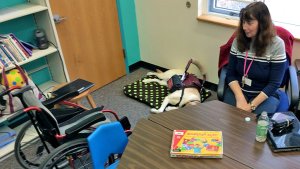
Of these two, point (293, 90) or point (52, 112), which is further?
point (52, 112)

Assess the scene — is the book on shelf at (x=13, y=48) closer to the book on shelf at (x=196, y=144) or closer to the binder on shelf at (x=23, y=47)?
the binder on shelf at (x=23, y=47)

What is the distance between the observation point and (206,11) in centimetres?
304

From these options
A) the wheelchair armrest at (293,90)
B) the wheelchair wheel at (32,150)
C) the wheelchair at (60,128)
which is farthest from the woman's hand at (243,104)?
the wheelchair wheel at (32,150)

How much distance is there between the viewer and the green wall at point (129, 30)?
3451 millimetres

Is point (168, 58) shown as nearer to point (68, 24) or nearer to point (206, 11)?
point (206, 11)

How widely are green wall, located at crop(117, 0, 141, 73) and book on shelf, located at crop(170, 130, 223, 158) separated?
2.15 metres

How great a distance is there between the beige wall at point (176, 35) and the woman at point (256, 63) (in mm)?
733

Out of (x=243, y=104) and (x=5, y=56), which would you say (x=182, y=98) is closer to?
(x=243, y=104)

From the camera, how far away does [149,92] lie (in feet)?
10.7

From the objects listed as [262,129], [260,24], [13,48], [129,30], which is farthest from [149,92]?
[262,129]

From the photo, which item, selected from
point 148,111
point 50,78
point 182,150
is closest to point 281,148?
point 182,150

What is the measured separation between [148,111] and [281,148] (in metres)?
1.73

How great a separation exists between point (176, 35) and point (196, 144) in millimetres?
2006

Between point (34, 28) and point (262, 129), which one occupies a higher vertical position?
point (34, 28)
